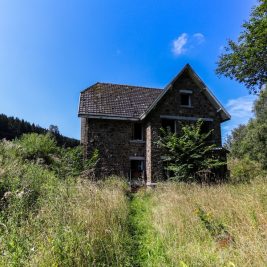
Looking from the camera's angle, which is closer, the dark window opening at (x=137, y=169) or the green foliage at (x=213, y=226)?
the green foliage at (x=213, y=226)

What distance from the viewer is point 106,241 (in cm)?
530

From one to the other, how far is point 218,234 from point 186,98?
1717 centimetres

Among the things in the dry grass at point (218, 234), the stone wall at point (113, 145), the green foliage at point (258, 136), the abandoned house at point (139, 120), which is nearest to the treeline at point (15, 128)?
the green foliage at point (258, 136)

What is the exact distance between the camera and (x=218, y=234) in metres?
5.66

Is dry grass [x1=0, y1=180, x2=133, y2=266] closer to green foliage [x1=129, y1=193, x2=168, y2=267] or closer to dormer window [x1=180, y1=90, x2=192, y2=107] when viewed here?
green foliage [x1=129, y1=193, x2=168, y2=267]

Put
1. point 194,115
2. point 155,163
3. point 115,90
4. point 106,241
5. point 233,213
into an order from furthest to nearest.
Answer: point 115,90 → point 194,115 → point 155,163 → point 233,213 → point 106,241

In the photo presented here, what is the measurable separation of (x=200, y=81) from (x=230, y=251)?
1848 centimetres

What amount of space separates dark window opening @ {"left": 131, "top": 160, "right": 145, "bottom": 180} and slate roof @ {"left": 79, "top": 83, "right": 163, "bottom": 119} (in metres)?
3.42

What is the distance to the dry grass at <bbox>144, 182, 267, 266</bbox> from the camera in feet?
Answer: 14.3

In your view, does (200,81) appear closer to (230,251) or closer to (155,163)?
(155,163)

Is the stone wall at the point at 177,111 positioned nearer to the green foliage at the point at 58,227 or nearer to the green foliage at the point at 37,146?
the green foliage at the point at 37,146

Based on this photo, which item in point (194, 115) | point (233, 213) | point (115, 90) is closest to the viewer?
point (233, 213)

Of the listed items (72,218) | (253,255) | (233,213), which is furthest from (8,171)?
(253,255)

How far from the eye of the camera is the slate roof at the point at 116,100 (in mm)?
20328
